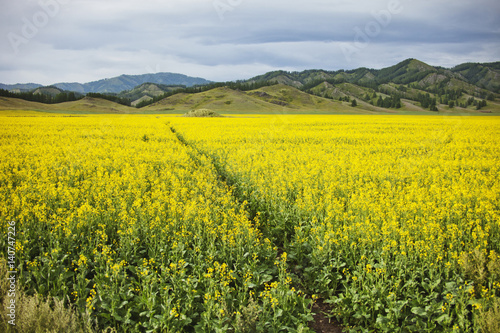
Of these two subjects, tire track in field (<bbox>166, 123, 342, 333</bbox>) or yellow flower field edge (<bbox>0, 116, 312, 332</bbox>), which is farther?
tire track in field (<bbox>166, 123, 342, 333</bbox>)

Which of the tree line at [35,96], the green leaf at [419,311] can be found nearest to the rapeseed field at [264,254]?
the green leaf at [419,311]

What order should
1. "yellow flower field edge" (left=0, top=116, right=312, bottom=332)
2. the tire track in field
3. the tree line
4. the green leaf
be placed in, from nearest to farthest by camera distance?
the green leaf
"yellow flower field edge" (left=0, top=116, right=312, bottom=332)
the tire track in field
the tree line

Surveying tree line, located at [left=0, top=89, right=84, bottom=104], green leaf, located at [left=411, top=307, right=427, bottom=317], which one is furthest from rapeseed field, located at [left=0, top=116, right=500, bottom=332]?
tree line, located at [left=0, top=89, right=84, bottom=104]

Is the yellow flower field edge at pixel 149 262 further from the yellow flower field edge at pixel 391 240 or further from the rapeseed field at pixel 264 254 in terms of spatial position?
the yellow flower field edge at pixel 391 240

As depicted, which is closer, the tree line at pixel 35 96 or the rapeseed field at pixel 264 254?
the rapeseed field at pixel 264 254

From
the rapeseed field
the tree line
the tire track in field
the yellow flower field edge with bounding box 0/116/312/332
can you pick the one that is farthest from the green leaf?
the tree line

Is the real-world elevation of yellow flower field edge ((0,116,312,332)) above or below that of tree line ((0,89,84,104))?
below

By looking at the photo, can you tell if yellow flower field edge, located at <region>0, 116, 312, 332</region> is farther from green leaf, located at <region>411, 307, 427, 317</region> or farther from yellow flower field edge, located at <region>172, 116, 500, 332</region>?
green leaf, located at <region>411, 307, 427, 317</region>

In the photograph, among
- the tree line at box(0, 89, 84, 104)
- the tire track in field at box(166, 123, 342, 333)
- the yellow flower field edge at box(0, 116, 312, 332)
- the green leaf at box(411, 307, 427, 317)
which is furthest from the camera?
the tree line at box(0, 89, 84, 104)

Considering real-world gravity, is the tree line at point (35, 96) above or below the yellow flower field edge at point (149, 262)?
above

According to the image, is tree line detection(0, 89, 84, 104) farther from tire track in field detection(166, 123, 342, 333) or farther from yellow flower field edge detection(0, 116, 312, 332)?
yellow flower field edge detection(0, 116, 312, 332)

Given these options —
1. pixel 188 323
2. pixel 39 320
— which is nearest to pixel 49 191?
pixel 39 320

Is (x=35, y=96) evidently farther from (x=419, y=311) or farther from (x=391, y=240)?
(x=419, y=311)

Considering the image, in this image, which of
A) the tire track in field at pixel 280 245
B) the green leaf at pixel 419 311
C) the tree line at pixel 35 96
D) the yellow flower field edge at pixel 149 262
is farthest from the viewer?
the tree line at pixel 35 96
